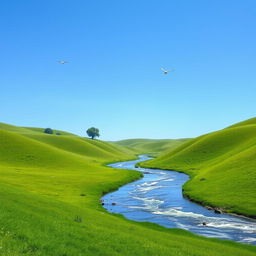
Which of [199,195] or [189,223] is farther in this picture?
[199,195]

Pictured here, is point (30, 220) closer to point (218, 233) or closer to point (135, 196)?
point (218, 233)

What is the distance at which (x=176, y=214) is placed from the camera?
4747 cm

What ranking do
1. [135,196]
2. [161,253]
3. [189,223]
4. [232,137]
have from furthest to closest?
1. [232,137]
2. [135,196]
3. [189,223]
4. [161,253]

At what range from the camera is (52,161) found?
116 metres

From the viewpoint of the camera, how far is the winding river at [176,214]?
38.0m

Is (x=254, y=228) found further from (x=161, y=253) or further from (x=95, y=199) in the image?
(x=95, y=199)

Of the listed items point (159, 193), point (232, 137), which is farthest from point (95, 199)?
point (232, 137)

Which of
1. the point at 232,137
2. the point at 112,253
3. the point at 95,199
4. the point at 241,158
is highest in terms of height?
the point at 232,137

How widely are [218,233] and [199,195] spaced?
24.0 metres

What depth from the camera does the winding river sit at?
38000 mm

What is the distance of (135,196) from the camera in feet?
210

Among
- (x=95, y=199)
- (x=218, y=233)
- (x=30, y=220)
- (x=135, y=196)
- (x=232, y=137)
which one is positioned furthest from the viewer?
(x=232, y=137)

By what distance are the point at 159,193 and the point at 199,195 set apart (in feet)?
35.6

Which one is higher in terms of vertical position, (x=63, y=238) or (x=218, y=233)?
(x=63, y=238)
